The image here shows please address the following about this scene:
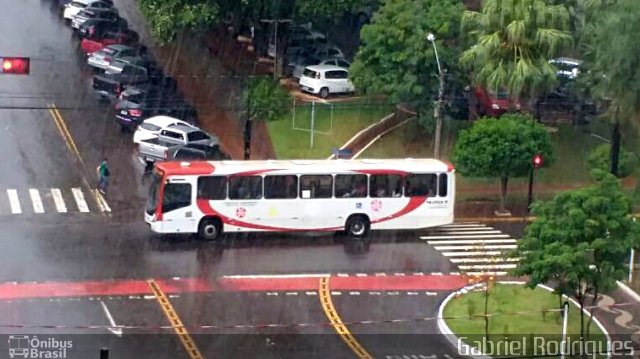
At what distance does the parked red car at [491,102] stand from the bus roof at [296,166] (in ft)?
31.4

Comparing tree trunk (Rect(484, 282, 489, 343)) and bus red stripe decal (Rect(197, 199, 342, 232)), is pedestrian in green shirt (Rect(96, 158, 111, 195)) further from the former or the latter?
tree trunk (Rect(484, 282, 489, 343))

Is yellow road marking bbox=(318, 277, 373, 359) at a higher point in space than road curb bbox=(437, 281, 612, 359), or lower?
lower

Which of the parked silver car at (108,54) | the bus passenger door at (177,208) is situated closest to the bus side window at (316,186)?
the bus passenger door at (177,208)

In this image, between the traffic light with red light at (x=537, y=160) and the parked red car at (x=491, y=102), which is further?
the parked red car at (x=491, y=102)

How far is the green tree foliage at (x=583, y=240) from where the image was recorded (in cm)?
3100

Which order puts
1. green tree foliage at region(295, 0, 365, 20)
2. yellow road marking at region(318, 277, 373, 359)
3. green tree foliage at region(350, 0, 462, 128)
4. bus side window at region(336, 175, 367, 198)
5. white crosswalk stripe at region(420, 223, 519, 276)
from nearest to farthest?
yellow road marking at region(318, 277, 373, 359), white crosswalk stripe at region(420, 223, 519, 276), bus side window at region(336, 175, 367, 198), green tree foliage at region(350, 0, 462, 128), green tree foliage at region(295, 0, 365, 20)

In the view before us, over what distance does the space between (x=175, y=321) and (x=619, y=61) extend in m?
13.7

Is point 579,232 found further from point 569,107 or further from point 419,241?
point 569,107

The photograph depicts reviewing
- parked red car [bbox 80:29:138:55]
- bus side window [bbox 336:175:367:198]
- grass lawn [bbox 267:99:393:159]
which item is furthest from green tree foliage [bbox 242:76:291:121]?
parked red car [bbox 80:29:138:55]

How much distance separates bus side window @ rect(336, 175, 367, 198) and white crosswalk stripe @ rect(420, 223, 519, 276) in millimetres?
2381

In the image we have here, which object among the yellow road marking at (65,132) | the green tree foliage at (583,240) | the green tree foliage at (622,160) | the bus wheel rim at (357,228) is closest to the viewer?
the green tree foliage at (583,240)

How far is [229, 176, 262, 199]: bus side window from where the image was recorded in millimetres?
41500

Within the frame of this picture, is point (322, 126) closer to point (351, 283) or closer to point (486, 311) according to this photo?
point (351, 283)

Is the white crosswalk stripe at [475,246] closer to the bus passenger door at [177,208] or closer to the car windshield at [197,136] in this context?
the bus passenger door at [177,208]
